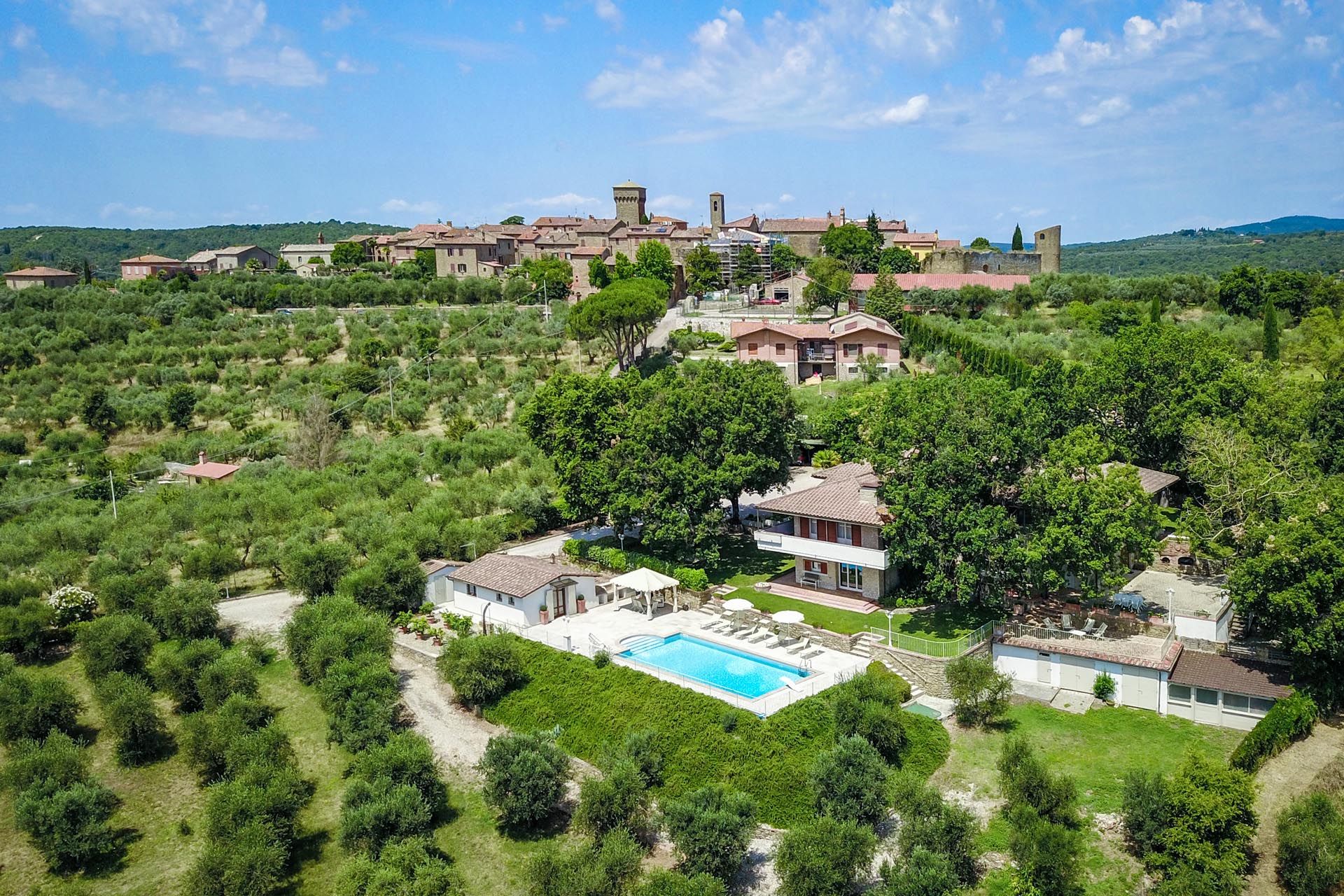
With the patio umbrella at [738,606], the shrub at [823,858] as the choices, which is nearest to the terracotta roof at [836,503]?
the patio umbrella at [738,606]

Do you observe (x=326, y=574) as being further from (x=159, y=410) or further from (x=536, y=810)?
(x=159, y=410)

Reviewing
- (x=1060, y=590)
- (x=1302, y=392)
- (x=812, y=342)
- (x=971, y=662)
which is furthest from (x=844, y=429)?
(x=812, y=342)

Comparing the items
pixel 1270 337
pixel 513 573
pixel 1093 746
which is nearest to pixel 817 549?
pixel 513 573

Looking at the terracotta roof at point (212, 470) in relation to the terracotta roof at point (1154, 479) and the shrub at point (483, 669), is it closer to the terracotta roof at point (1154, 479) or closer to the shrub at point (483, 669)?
the shrub at point (483, 669)

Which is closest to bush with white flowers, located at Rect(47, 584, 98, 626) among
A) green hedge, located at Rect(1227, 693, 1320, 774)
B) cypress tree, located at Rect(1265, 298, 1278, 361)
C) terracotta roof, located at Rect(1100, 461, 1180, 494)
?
green hedge, located at Rect(1227, 693, 1320, 774)

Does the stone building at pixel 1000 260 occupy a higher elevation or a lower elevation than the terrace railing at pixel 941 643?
higher
